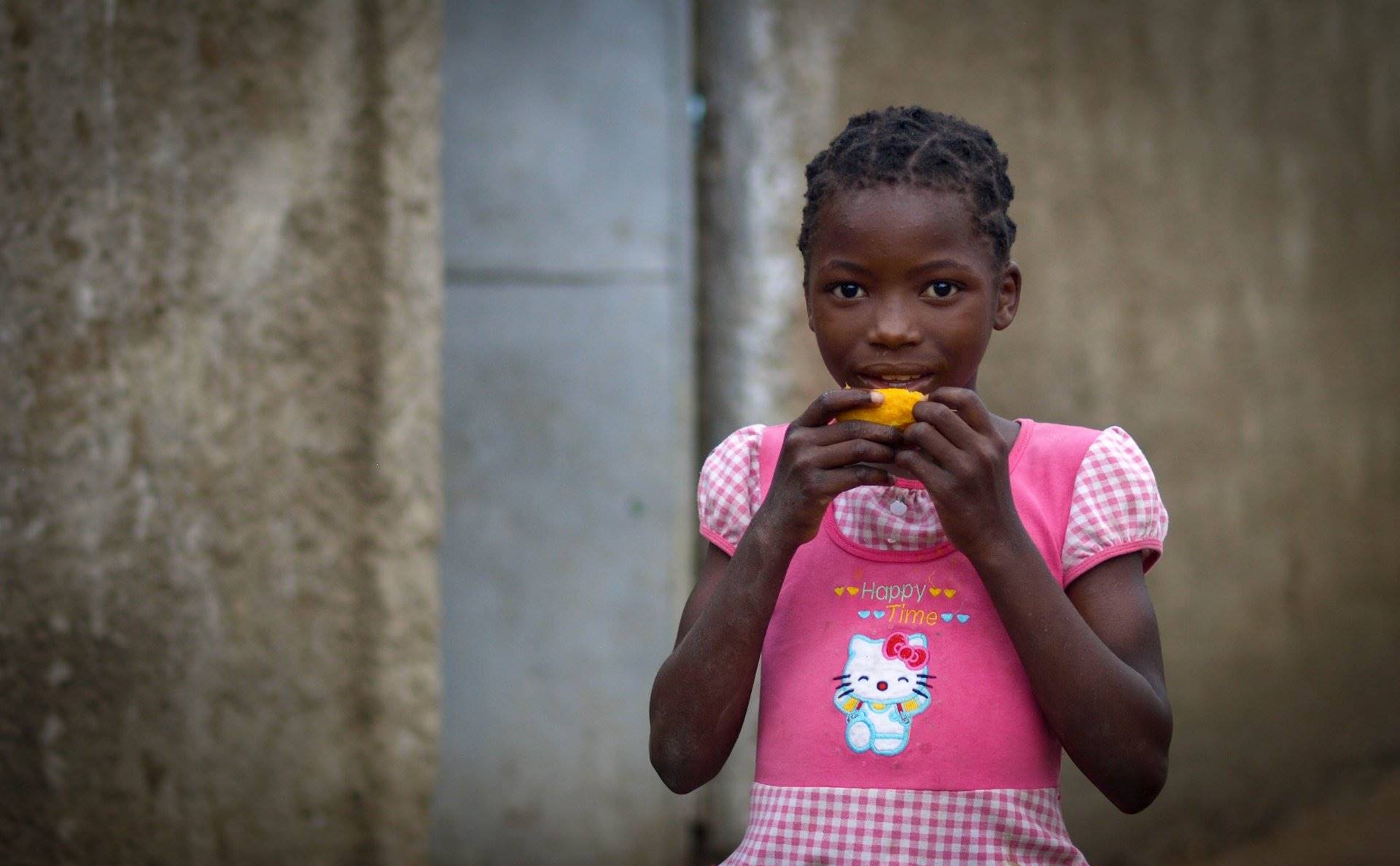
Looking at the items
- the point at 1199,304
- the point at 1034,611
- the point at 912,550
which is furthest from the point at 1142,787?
the point at 1199,304

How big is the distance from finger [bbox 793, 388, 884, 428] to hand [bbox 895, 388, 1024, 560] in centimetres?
5

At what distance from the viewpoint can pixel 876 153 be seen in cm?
170

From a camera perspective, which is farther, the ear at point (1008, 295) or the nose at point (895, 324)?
the ear at point (1008, 295)

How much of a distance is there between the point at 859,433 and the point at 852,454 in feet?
0.08

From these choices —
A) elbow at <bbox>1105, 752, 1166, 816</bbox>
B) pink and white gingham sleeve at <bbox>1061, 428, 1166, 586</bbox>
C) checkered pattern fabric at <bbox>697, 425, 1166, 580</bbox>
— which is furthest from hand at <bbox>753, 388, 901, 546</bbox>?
elbow at <bbox>1105, 752, 1166, 816</bbox>

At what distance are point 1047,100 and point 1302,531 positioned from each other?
197cm

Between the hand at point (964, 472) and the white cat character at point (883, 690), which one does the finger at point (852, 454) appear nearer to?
the hand at point (964, 472)

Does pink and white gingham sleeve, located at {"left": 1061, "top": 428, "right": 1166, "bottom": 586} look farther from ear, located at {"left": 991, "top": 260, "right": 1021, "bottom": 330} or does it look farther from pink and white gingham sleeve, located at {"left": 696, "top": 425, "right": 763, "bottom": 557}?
pink and white gingham sleeve, located at {"left": 696, "top": 425, "right": 763, "bottom": 557}

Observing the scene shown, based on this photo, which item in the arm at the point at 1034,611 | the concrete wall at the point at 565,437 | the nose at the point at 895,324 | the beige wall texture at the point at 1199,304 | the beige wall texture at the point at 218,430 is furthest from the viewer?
the concrete wall at the point at 565,437

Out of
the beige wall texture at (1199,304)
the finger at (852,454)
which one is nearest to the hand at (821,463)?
the finger at (852,454)

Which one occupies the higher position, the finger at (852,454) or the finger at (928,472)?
the finger at (852,454)

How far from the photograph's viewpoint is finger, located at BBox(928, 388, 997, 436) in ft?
5.13

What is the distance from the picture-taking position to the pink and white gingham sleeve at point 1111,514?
1.63 metres

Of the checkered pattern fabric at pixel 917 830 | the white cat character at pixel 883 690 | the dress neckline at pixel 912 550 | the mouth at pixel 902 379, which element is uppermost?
the mouth at pixel 902 379
